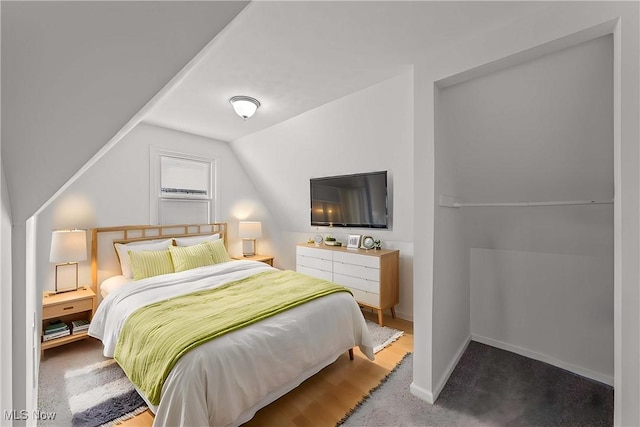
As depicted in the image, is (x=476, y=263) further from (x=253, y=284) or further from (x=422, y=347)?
(x=253, y=284)

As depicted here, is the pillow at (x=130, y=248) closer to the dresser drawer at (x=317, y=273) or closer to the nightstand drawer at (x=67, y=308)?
the nightstand drawer at (x=67, y=308)

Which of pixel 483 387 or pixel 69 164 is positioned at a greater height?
pixel 69 164

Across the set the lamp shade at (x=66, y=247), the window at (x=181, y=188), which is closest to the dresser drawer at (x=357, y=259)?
the window at (x=181, y=188)

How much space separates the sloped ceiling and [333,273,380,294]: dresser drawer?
9.61ft

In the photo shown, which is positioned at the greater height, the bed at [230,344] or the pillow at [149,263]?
the pillow at [149,263]

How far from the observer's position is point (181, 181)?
13.2 feet

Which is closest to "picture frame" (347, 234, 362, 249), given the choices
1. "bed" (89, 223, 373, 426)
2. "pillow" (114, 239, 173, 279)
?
"bed" (89, 223, 373, 426)

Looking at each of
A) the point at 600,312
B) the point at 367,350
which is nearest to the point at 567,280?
the point at 600,312

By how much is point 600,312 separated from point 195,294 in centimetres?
340

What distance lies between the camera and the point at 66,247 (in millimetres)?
2705

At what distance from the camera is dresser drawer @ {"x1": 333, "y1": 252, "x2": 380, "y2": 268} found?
10.5ft

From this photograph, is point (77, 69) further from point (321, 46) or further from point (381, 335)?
point (381, 335)
